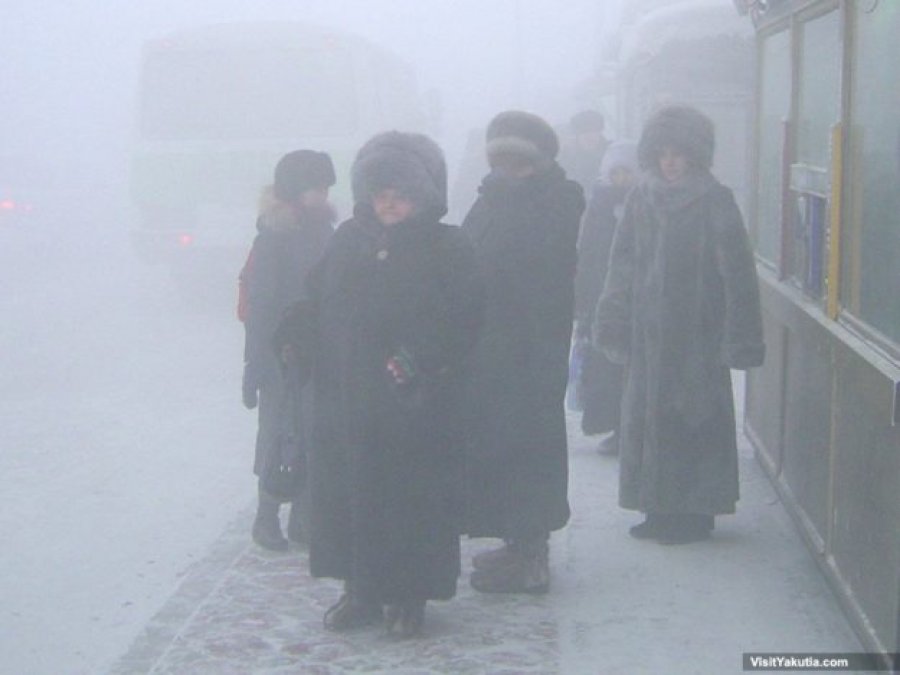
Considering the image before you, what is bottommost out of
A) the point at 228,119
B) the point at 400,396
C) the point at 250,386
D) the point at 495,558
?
the point at 495,558

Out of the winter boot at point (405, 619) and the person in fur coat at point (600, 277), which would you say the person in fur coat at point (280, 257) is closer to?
the winter boot at point (405, 619)

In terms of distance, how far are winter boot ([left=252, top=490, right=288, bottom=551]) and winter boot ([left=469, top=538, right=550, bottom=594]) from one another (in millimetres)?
1024

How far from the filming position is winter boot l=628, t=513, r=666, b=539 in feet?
21.5

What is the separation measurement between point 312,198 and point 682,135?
4.76ft

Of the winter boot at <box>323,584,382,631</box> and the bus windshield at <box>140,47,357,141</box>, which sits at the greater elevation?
the bus windshield at <box>140,47,357,141</box>

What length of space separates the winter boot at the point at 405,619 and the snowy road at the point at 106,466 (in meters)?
0.91

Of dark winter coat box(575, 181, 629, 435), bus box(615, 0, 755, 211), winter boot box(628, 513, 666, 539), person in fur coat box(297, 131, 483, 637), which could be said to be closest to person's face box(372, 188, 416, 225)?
person in fur coat box(297, 131, 483, 637)

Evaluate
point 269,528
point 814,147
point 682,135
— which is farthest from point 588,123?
point 269,528

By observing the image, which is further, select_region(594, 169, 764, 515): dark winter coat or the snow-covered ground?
select_region(594, 169, 764, 515): dark winter coat

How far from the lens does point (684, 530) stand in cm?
651

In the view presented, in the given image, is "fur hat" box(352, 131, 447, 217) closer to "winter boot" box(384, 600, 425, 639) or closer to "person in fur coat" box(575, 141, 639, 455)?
"winter boot" box(384, 600, 425, 639)

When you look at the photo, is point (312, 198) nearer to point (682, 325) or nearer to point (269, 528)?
point (269, 528)

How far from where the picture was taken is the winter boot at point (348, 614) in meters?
5.37

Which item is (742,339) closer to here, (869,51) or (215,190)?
(869,51)
